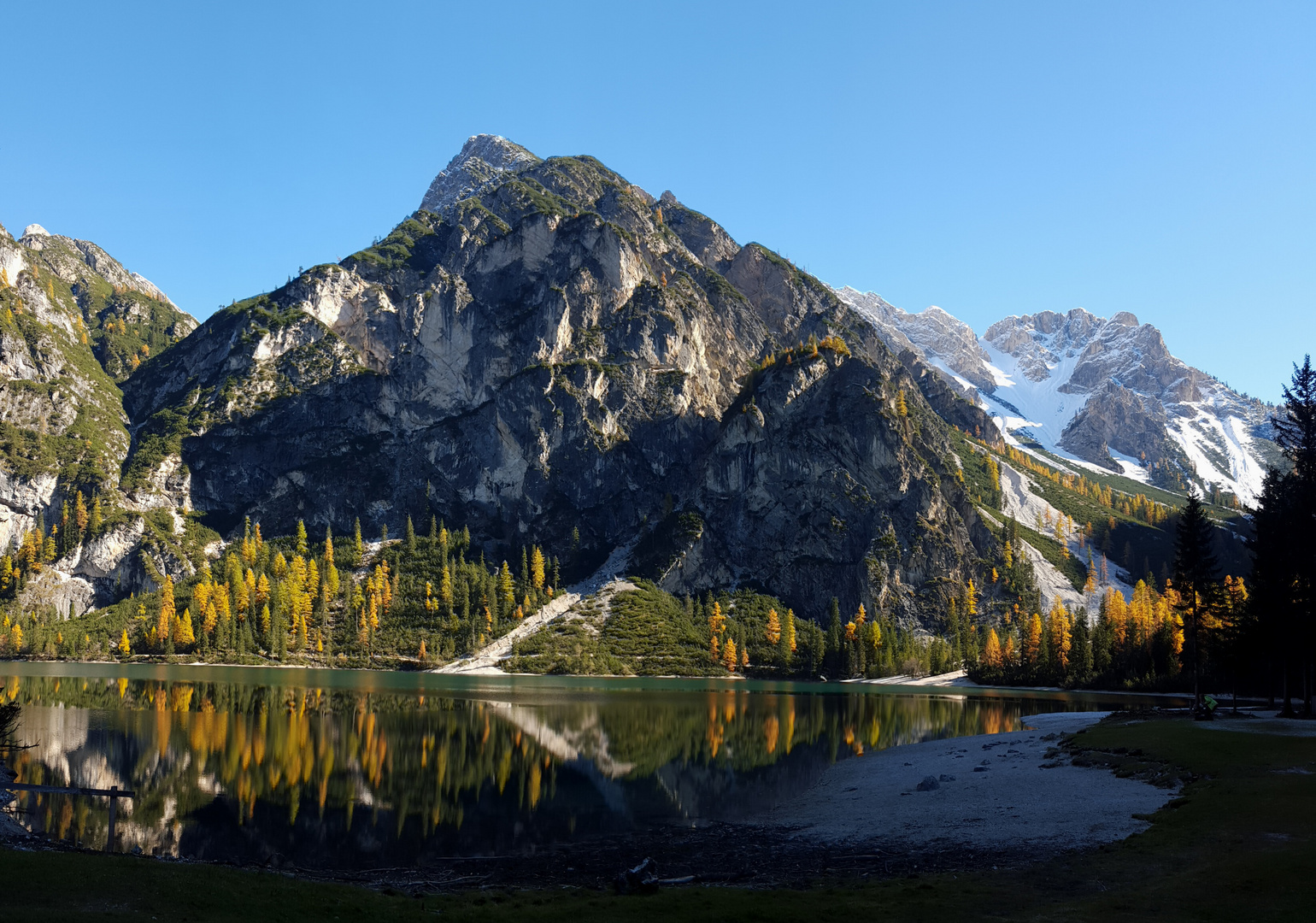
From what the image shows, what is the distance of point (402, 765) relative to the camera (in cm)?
5712

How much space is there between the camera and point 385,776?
5275cm

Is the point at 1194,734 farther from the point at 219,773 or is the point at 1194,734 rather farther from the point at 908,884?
the point at 219,773

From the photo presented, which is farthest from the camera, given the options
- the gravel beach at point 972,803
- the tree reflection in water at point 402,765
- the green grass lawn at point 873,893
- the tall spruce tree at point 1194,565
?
the tall spruce tree at point 1194,565

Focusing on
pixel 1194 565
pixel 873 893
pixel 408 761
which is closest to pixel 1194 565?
pixel 1194 565

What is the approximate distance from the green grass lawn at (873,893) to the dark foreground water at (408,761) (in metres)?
10.2

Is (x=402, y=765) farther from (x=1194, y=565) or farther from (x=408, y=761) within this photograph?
(x=1194, y=565)

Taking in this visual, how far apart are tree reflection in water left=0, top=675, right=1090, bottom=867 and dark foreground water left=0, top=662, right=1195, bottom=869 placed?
194 mm

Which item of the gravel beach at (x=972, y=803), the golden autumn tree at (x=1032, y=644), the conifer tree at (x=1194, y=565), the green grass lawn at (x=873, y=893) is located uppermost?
the conifer tree at (x=1194, y=565)

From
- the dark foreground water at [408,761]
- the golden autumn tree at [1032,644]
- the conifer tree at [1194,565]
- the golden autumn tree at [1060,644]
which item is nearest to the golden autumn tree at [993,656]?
the golden autumn tree at [1032,644]

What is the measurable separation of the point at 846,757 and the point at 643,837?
1271 inches

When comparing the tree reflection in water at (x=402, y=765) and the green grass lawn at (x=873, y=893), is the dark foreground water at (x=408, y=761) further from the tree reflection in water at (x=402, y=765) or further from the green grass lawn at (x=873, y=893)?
the green grass lawn at (x=873, y=893)

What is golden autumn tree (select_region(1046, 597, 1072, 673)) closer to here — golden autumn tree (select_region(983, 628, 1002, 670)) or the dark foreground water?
golden autumn tree (select_region(983, 628, 1002, 670))

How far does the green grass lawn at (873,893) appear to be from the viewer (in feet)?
67.2

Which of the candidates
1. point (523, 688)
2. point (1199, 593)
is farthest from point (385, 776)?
point (523, 688)
